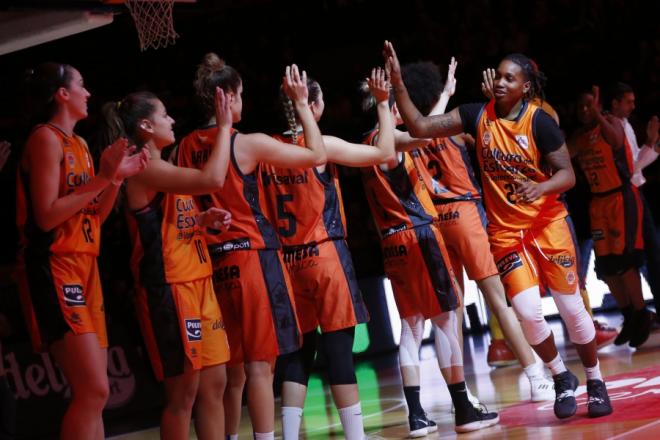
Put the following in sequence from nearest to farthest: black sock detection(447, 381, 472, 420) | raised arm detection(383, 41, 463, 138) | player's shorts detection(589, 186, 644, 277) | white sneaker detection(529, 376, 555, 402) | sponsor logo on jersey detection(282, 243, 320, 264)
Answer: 1. sponsor logo on jersey detection(282, 243, 320, 264)
2. raised arm detection(383, 41, 463, 138)
3. black sock detection(447, 381, 472, 420)
4. white sneaker detection(529, 376, 555, 402)
5. player's shorts detection(589, 186, 644, 277)

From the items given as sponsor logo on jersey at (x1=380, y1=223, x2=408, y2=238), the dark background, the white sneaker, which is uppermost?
the dark background

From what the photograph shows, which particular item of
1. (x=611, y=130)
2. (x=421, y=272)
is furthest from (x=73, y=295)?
(x=611, y=130)

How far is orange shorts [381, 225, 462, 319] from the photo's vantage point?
253 inches

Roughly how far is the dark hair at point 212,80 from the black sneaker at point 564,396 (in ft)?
8.58

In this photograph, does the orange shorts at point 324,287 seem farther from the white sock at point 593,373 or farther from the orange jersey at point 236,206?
the white sock at point 593,373

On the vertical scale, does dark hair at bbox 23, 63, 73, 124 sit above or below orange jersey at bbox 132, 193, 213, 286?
above

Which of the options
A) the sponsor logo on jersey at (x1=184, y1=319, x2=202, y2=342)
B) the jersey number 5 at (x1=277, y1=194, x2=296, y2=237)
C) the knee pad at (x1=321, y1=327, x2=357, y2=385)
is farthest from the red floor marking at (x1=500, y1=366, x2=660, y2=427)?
the sponsor logo on jersey at (x1=184, y1=319, x2=202, y2=342)

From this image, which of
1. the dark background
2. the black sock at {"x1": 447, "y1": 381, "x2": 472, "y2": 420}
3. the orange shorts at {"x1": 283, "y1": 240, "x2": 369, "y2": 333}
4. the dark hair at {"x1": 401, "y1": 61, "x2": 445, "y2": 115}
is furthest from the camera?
the dark background

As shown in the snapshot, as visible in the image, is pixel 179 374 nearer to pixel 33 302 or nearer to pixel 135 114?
pixel 33 302

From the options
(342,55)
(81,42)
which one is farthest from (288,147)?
(342,55)

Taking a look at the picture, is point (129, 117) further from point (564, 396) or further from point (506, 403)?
point (506, 403)

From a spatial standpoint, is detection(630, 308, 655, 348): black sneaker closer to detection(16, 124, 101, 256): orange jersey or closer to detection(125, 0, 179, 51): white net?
detection(125, 0, 179, 51): white net

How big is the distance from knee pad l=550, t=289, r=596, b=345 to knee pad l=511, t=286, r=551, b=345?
0.39 ft

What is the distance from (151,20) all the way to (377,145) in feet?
6.36
